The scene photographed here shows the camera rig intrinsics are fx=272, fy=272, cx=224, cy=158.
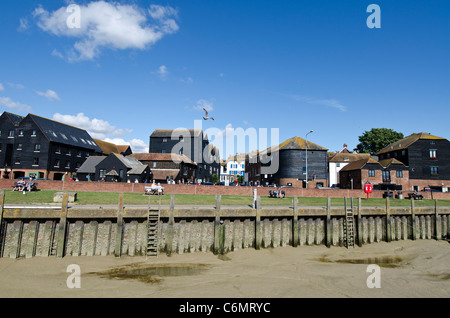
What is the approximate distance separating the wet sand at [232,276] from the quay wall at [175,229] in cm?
48

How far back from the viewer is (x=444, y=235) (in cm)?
2062

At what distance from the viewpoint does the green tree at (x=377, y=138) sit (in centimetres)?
8325

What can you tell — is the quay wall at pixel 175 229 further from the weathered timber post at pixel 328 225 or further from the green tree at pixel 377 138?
the green tree at pixel 377 138

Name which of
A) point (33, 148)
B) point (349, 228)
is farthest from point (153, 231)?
point (33, 148)

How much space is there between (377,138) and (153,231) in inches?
3461

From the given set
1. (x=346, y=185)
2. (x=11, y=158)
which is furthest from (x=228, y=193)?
(x=11, y=158)

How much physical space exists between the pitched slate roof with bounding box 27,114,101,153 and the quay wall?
4851 cm

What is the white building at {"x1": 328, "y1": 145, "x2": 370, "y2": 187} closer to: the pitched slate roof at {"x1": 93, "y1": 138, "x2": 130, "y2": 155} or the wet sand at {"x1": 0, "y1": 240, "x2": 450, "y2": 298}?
the wet sand at {"x1": 0, "y1": 240, "x2": 450, "y2": 298}

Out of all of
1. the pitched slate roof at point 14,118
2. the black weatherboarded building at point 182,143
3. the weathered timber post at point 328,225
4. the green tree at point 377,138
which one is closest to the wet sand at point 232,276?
the weathered timber post at point 328,225

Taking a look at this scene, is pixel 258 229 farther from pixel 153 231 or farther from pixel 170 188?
pixel 170 188

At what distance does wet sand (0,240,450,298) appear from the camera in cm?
975

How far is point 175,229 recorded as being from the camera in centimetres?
1359
